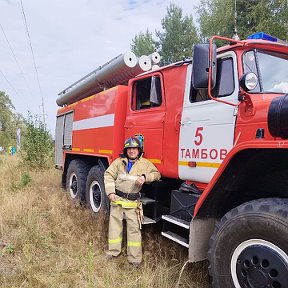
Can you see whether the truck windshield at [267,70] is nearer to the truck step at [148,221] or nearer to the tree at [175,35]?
the truck step at [148,221]

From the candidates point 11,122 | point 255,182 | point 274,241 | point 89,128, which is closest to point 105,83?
point 89,128

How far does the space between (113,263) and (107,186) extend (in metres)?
0.96

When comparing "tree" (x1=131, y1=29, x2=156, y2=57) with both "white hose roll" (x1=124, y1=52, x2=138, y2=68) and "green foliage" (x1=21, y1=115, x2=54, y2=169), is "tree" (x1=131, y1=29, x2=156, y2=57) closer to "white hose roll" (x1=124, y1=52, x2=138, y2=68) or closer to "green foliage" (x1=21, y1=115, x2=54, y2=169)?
"green foliage" (x1=21, y1=115, x2=54, y2=169)

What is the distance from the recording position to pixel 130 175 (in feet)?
15.2

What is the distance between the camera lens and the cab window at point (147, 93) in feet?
15.6

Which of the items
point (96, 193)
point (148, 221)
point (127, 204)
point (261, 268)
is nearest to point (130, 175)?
point (127, 204)

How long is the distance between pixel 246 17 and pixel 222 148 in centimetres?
1566

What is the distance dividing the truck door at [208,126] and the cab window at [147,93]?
2.07 feet

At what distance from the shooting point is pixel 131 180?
4605mm

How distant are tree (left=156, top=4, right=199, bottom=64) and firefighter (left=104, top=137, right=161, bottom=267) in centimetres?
2581

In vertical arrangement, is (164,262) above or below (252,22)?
below

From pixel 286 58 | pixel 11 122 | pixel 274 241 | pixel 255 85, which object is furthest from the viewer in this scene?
pixel 11 122

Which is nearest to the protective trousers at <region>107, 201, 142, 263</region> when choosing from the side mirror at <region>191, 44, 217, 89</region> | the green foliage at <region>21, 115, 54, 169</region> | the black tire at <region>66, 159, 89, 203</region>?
the side mirror at <region>191, 44, 217, 89</region>

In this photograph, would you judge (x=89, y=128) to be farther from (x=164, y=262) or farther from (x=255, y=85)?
(x=255, y=85)
